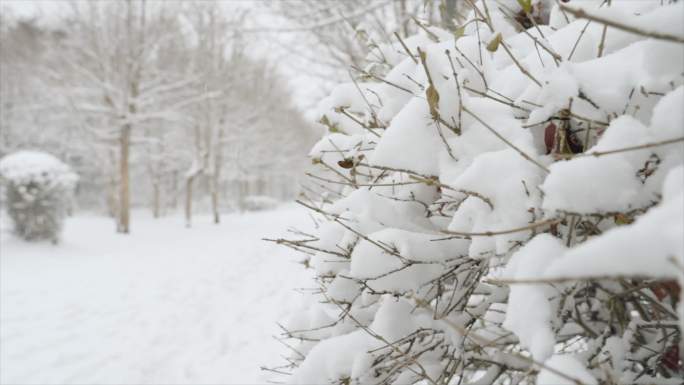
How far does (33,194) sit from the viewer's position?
7473 millimetres

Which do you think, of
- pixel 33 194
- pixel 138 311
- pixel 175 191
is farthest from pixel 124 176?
pixel 175 191

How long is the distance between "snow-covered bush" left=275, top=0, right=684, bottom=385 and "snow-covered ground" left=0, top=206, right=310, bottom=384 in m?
2.47

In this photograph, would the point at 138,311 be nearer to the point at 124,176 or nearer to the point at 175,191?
the point at 124,176

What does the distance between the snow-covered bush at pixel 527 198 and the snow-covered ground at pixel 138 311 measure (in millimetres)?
2467

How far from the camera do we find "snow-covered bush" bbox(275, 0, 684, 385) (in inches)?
26.9

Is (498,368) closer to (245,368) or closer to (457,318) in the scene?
(457,318)

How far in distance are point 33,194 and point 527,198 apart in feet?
29.9

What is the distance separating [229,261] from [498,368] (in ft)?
23.9

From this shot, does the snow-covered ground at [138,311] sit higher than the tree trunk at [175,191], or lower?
higher

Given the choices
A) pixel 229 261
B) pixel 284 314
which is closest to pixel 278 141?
pixel 229 261

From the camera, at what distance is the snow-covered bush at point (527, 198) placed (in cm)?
68

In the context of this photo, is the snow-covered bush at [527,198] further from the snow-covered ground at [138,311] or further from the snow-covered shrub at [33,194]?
the snow-covered shrub at [33,194]

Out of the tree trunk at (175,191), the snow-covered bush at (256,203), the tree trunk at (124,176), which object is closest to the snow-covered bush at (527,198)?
the tree trunk at (124,176)

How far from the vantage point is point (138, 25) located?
11.3 metres
